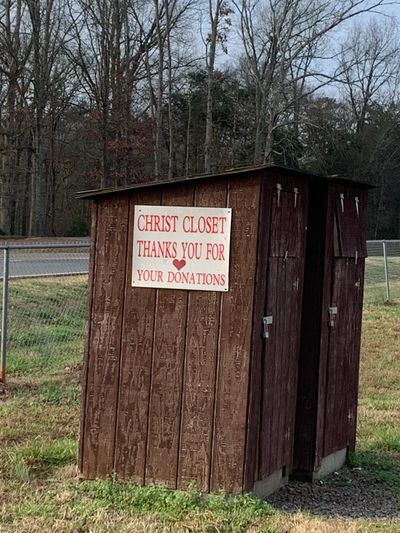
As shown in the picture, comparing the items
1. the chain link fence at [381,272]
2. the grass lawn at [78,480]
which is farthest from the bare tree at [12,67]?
the grass lawn at [78,480]

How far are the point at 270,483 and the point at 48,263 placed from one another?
8.95 meters

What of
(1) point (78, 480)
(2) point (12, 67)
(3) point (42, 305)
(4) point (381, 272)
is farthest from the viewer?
(2) point (12, 67)

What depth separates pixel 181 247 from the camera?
427 cm

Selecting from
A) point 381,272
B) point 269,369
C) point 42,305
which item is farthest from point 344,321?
point 381,272

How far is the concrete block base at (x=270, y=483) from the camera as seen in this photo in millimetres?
4375

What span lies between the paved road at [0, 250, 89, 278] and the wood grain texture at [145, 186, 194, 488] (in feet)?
26.0

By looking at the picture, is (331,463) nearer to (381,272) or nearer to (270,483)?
(270,483)

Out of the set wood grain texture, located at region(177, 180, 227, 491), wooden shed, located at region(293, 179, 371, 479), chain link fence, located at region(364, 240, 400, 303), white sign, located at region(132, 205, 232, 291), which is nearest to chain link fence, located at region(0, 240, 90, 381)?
white sign, located at region(132, 205, 232, 291)

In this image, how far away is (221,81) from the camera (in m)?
38.4

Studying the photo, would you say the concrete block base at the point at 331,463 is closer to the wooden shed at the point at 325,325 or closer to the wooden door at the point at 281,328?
the wooden shed at the point at 325,325

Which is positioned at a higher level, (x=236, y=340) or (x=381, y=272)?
(x=236, y=340)

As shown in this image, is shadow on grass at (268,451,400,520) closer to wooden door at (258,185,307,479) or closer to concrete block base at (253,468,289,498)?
concrete block base at (253,468,289,498)

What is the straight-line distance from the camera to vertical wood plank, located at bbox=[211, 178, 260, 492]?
13.6 ft

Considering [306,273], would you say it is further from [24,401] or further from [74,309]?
[74,309]
